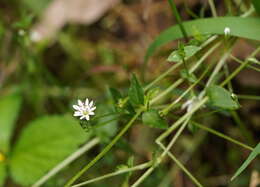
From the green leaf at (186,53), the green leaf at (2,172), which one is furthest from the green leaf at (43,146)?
the green leaf at (186,53)

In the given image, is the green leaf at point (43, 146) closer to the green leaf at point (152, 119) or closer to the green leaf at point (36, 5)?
the green leaf at point (152, 119)

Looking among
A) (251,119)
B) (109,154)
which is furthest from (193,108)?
(251,119)

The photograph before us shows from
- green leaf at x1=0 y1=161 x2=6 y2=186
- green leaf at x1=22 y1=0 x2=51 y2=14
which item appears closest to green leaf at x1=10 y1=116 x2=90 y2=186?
green leaf at x1=0 y1=161 x2=6 y2=186

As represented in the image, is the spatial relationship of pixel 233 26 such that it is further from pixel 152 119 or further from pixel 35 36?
pixel 35 36

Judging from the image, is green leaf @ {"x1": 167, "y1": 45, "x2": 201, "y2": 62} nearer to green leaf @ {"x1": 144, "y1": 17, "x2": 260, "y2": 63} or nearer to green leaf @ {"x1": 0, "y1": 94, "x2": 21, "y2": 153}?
green leaf @ {"x1": 144, "y1": 17, "x2": 260, "y2": 63}

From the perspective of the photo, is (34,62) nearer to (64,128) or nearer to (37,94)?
(37,94)

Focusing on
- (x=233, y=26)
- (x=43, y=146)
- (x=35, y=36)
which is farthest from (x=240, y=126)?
(x=35, y=36)
